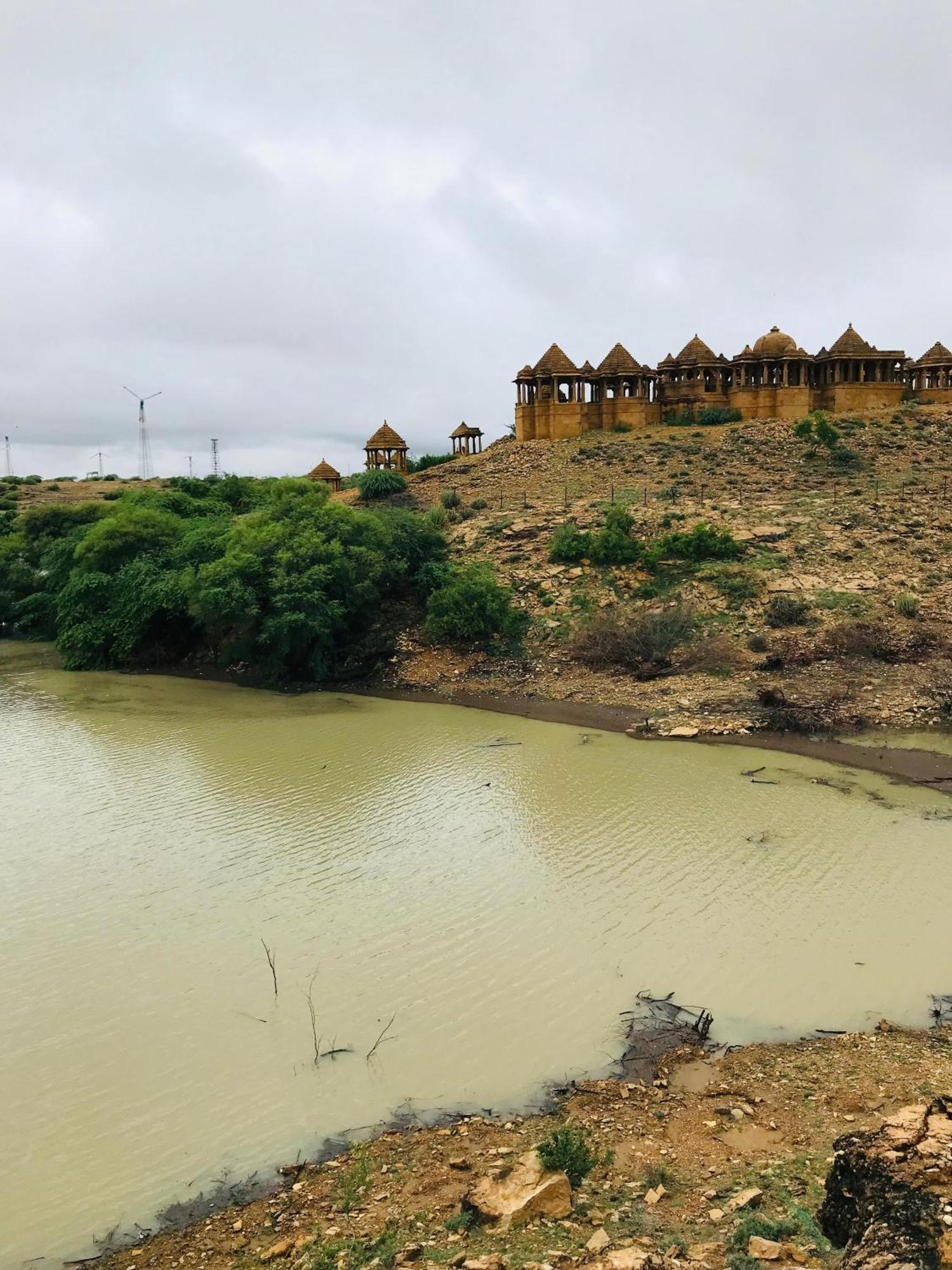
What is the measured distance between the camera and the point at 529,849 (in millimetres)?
13906

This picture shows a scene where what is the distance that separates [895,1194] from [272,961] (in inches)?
281

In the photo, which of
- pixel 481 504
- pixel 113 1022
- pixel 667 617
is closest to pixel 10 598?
pixel 481 504

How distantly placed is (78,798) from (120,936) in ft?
20.9

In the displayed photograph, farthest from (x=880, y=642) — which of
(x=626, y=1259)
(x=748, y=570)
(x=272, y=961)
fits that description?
(x=626, y=1259)

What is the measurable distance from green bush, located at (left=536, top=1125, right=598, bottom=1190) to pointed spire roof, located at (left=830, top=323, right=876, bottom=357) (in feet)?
141

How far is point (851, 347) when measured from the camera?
42.5 m

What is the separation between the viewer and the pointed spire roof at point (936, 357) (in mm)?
43250

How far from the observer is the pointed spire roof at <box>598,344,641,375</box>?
44188 mm

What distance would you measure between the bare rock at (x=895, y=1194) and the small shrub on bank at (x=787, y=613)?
19979 millimetres

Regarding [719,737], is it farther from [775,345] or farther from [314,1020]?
[775,345]

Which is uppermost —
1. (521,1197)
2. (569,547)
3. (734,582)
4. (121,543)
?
(121,543)

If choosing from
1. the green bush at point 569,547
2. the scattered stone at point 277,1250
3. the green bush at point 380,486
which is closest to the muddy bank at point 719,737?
the green bush at point 569,547

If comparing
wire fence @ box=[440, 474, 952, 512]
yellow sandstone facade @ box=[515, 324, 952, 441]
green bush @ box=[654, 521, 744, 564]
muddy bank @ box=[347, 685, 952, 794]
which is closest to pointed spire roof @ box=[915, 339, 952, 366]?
yellow sandstone facade @ box=[515, 324, 952, 441]

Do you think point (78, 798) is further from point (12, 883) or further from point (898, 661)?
point (898, 661)
